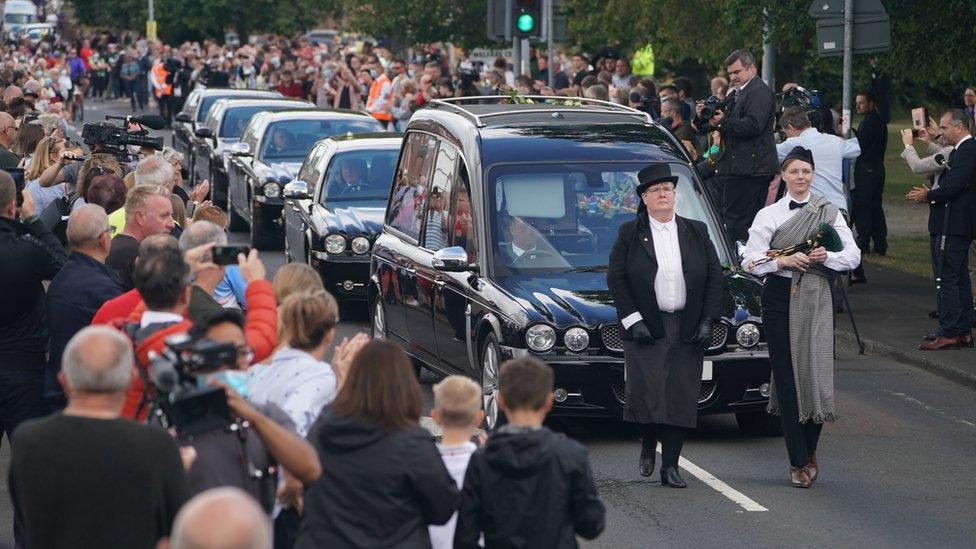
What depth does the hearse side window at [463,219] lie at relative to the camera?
1145 cm

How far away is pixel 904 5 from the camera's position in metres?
19.9

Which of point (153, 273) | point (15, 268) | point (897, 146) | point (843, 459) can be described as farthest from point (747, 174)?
point (897, 146)

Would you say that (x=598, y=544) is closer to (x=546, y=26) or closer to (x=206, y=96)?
(x=546, y=26)

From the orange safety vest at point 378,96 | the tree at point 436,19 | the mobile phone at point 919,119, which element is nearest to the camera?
the mobile phone at point 919,119

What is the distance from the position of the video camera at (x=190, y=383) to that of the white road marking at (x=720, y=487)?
449 cm

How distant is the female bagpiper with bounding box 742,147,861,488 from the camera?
9.62 meters

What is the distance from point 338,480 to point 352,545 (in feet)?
0.69

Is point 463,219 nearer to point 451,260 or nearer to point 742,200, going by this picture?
point 451,260

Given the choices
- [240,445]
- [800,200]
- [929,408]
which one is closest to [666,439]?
[800,200]

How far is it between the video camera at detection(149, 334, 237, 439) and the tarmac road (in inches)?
140

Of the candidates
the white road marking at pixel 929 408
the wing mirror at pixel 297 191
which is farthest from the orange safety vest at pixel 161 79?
the white road marking at pixel 929 408

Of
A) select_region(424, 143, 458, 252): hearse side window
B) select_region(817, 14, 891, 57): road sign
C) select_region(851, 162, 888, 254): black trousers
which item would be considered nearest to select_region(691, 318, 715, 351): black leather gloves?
select_region(424, 143, 458, 252): hearse side window

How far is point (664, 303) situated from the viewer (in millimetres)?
9555

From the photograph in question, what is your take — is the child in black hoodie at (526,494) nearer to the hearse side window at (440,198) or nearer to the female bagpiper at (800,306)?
the female bagpiper at (800,306)
